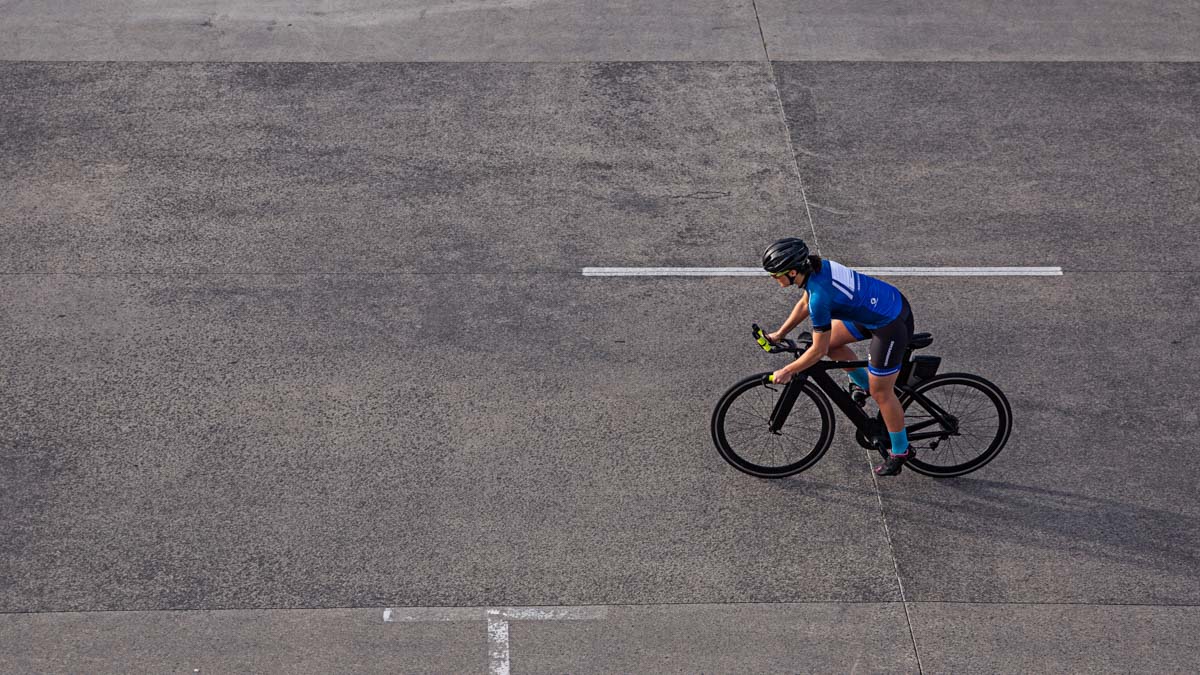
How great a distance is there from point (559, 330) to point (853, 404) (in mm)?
2532

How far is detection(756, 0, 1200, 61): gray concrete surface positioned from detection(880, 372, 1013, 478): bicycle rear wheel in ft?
21.4

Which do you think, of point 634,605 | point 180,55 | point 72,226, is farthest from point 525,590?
point 180,55

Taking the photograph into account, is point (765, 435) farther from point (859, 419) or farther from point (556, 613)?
point (556, 613)

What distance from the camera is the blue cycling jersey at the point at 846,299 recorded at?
7.04 m

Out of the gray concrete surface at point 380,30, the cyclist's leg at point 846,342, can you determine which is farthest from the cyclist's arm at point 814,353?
the gray concrete surface at point 380,30

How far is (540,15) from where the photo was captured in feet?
47.1

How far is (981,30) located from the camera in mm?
13969

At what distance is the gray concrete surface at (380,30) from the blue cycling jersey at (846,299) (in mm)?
6737

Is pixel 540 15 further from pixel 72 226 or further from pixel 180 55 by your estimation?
pixel 72 226

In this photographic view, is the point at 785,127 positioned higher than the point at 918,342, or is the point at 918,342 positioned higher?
the point at 918,342

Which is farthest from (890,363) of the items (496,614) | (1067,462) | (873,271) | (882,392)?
(496,614)

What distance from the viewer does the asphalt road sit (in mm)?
6906

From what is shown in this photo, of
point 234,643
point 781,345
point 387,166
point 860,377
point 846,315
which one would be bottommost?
point 387,166

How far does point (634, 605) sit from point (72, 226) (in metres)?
6.42
